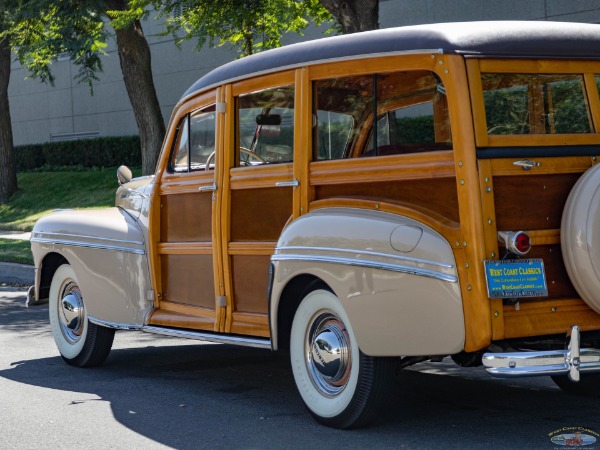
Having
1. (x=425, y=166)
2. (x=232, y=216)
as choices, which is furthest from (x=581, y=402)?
(x=232, y=216)

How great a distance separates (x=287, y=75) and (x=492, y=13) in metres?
13.9

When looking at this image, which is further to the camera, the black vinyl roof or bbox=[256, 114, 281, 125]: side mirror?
bbox=[256, 114, 281, 125]: side mirror

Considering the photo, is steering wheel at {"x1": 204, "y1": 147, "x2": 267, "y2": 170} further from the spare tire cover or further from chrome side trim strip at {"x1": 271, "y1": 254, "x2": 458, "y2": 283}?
the spare tire cover

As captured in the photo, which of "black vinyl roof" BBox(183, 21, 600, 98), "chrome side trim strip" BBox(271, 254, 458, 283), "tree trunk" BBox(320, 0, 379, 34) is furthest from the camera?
"tree trunk" BBox(320, 0, 379, 34)

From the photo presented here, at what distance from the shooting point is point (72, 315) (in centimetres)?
834

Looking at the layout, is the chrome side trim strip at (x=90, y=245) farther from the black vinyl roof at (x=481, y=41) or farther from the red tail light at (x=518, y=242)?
the red tail light at (x=518, y=242)

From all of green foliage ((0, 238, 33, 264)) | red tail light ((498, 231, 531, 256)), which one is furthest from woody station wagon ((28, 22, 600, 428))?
green foliage ((0, 238, 33, 264))

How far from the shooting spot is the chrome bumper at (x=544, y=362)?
5.13m

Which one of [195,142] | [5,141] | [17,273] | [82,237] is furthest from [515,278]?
[5,141]

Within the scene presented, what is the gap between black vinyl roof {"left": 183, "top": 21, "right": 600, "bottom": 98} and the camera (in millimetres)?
5523

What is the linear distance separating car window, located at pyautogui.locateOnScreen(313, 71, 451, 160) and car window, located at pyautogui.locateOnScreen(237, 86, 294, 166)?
236 mm

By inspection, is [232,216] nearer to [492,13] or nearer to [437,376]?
[437,376]

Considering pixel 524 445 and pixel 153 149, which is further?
pixel 153 149

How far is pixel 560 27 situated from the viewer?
227 inches
